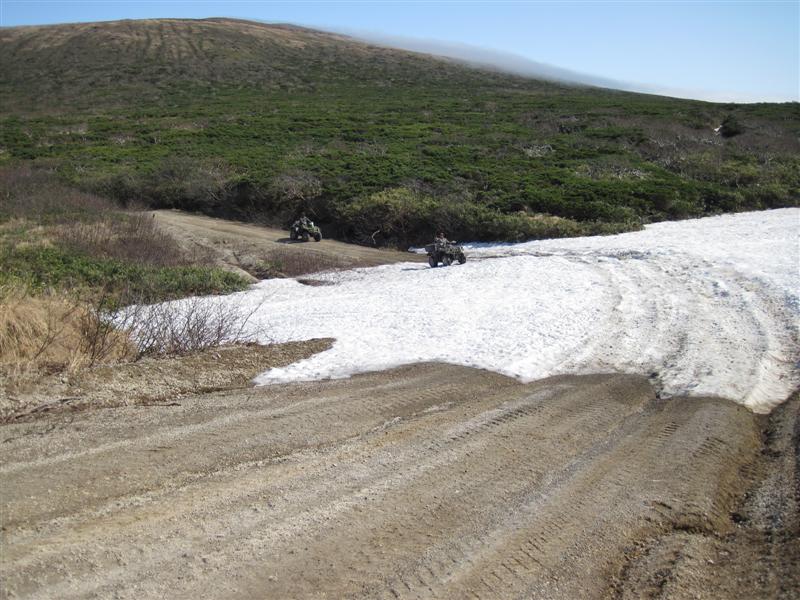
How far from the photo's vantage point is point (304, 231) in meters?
22.8

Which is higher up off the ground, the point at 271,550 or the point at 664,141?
the point at 664,141

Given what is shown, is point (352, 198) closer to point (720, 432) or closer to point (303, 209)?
point (303, 209)

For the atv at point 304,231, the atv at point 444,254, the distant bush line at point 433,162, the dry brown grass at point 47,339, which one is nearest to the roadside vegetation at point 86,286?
the dry brown grass at point 47,339

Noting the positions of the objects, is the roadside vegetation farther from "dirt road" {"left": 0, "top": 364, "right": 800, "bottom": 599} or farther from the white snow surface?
"dirt road" {"left": 0, "top": 364, "right": 800, "bottom": 599}

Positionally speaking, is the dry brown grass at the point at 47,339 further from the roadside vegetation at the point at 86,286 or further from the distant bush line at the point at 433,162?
the distant bush line at the point at 433,162

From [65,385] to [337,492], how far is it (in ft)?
10.8

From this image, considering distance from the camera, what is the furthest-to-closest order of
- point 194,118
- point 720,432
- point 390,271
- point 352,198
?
point 194,118 → point 352,198 → point 390,271 → point 720,432

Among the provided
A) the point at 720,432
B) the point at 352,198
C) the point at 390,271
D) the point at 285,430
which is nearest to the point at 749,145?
the point at 352,198

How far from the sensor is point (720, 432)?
21.9ft

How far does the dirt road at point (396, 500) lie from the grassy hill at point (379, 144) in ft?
55.0

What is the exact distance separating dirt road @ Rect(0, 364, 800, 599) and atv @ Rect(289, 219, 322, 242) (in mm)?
15855

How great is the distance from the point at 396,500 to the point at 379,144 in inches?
1308

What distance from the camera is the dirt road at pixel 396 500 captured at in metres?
4.16

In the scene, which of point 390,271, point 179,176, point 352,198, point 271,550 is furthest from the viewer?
point 179,176
